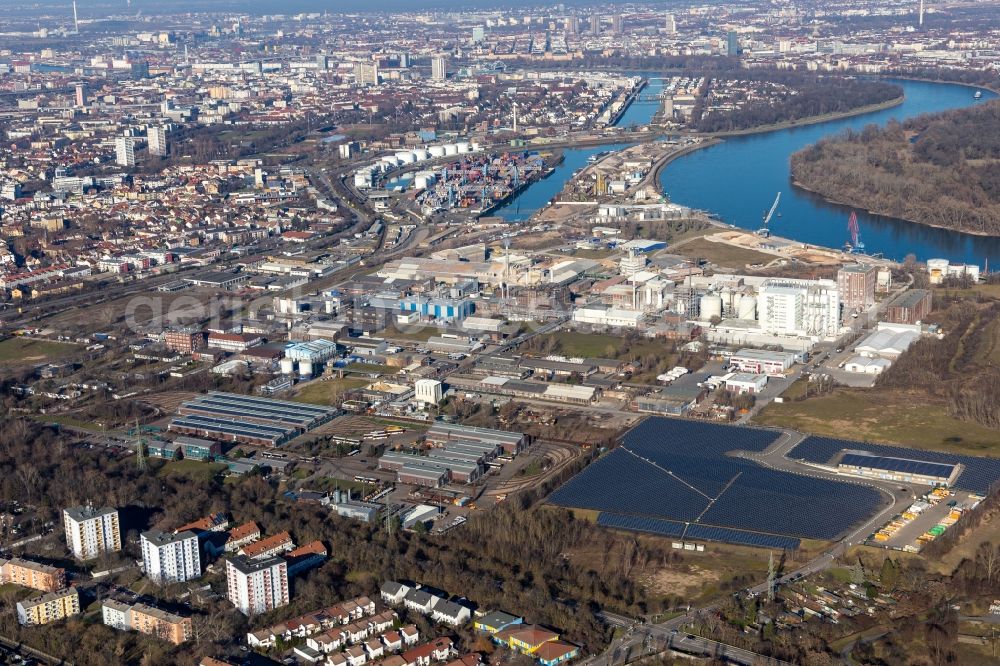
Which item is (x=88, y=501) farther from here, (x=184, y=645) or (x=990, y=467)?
(x=990, y=467)

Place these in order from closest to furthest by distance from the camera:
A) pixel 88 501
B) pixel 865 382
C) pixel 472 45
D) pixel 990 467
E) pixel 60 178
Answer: pixel 88 501 → pixel 990 467 → pixel 865 382 → pixel 60 178 → pixel 472 45

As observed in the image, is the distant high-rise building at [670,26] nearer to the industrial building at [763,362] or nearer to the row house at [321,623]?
the industrial building at [763,362]

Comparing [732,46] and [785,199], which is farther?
[732,46]

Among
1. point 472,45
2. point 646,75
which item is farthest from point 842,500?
point 472,45

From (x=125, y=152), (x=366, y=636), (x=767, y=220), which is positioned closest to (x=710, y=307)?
(x=767, y=220)

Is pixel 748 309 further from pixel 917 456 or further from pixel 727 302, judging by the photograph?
pixel 917 456

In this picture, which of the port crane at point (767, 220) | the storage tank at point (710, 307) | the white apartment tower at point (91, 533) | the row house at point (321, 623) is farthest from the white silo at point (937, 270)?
the white apartment tower at point (91, 533)
